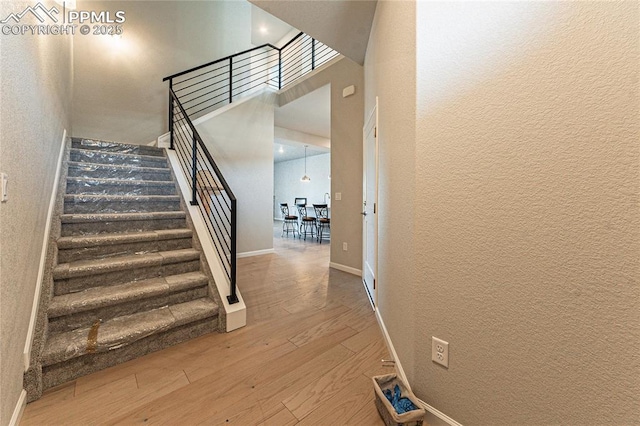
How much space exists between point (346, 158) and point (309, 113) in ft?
6.82

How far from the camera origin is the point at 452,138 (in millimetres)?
1143

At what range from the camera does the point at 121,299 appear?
5.95ft

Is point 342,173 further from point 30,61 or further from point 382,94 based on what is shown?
point 30,61

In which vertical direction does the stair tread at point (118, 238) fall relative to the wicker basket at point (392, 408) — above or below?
above

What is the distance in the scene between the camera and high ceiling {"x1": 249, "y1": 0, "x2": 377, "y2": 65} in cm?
213

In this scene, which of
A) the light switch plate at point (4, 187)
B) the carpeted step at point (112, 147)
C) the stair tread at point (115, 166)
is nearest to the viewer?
the light switch plate at point (4, 187)

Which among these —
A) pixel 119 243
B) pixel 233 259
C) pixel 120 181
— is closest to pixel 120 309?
pixel 119 243

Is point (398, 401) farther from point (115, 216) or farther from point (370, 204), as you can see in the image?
point (115, 216)

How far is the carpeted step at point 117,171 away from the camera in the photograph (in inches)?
111

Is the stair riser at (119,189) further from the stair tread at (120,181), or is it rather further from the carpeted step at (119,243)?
the carpeted step at (119,243)

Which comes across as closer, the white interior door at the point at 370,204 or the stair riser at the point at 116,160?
the white interior door at the point at 370,204

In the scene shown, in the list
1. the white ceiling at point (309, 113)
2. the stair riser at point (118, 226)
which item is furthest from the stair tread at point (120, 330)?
the white ceiling at point (309, 113)

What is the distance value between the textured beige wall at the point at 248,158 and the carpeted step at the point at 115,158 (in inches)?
37.2

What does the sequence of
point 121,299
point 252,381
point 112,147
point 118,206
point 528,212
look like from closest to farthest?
point 528,212 < point 252,381 < point 121,299 < point 118,206 < point 112,147
